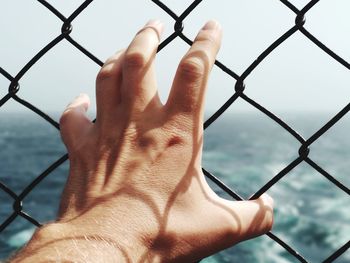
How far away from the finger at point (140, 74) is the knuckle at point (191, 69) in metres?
0.06

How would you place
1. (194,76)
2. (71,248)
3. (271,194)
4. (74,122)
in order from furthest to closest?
(271,194)
(74,122)
(194,76)
(71,248)

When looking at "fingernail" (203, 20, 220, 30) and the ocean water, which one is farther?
the ocean water

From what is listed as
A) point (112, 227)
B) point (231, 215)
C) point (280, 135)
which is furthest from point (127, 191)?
point (280, 135)

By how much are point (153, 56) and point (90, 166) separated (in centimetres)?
22

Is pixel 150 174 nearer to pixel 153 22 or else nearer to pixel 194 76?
pixel 194 76

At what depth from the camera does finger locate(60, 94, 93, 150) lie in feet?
3.00

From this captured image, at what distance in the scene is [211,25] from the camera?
85cm

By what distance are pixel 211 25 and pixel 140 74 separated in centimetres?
15

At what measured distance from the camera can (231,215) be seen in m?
0.81

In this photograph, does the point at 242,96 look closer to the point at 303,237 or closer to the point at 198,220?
the point at 198,220

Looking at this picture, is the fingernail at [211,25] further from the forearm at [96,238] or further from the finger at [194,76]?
the forearm at [96,238]

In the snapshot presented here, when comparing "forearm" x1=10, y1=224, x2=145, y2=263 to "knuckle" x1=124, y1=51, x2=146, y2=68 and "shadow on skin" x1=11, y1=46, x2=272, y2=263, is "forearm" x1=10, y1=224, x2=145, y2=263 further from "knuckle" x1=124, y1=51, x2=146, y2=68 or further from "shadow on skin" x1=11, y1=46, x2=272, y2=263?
"knuckle" x1=124, y1=51, x2=146, y2=68

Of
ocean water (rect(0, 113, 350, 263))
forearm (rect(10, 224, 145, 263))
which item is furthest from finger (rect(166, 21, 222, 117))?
ocean water (rect(0, 113, 350, 263))

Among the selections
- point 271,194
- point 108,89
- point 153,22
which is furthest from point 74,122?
point 271,194
